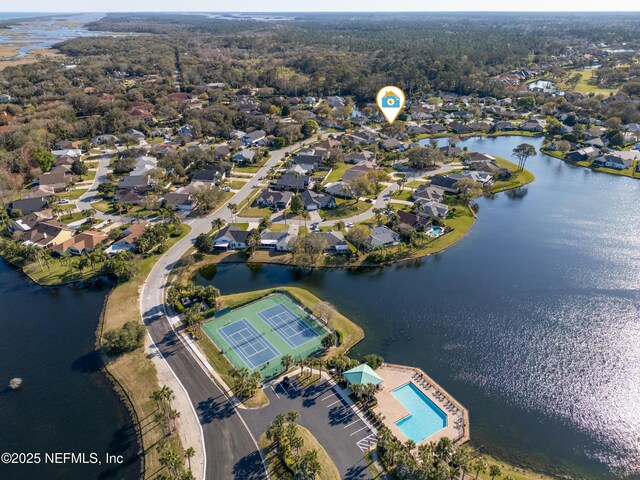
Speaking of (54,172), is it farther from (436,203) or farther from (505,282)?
(505,282)

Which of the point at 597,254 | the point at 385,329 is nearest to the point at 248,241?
the point at 385,329

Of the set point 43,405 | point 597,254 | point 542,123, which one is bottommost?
point 43,405

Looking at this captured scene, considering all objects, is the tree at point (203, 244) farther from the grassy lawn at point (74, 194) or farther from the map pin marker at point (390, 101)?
the map pin marker at point (390, 101)

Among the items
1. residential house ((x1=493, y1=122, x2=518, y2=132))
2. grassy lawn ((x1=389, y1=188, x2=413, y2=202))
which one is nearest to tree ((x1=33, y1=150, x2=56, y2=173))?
grassy lawn ((x1=389, y1=188, x2=413, y2=202))

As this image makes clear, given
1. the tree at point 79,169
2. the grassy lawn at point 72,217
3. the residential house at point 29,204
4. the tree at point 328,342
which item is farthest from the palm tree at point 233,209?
the tree at point 79,169

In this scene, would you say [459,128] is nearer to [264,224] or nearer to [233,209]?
[233,209]

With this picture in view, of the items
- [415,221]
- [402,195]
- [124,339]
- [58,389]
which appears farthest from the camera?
[402,195]

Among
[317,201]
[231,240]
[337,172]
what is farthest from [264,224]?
[337,172]
